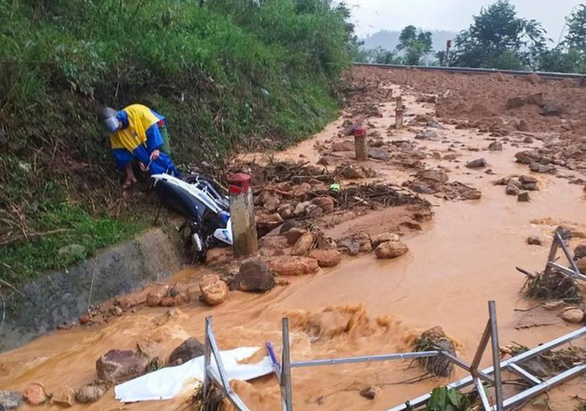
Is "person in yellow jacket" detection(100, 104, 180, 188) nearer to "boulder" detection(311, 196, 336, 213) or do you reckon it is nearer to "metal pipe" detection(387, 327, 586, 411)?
"boulder" detection(311, 196, 336, 213)

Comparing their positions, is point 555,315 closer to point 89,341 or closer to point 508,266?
point 508,266

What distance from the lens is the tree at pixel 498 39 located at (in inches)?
946

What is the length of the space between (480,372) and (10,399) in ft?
10.2

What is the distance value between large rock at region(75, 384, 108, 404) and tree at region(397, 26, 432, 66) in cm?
2623

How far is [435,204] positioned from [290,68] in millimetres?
7640

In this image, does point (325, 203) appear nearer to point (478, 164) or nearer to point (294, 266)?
point (294, 266)

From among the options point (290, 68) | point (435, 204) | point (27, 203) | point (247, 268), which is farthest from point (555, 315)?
point (290, 68)

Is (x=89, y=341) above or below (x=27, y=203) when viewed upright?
below

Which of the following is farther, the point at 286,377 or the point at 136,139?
the point at 136,139

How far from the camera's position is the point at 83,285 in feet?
18.7

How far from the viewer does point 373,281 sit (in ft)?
19.3

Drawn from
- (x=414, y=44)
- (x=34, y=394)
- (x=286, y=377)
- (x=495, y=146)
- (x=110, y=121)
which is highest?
(x=414, y=44)

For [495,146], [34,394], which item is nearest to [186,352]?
[34,394]

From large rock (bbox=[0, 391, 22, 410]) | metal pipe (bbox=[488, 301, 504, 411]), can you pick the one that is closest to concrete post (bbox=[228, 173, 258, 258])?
large rock (bbox=[0, 391, 22, 410])
